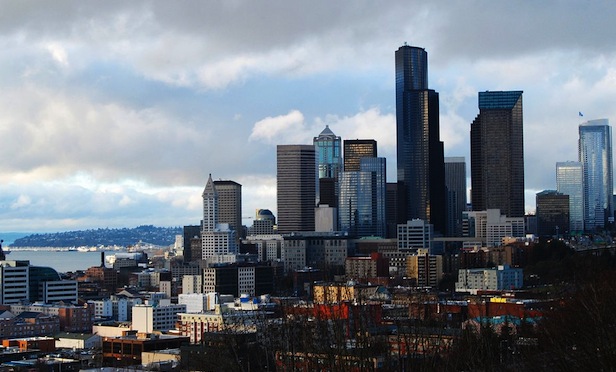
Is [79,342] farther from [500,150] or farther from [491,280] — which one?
[500,150]

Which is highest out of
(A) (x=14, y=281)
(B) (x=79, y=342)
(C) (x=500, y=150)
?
(C) (x=500, y=150)

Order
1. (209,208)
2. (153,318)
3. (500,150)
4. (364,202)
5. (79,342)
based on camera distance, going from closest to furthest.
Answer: (79,342), (153,318), (209,208), (500,150), (364,202)

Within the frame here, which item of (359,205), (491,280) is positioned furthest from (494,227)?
(491,280)

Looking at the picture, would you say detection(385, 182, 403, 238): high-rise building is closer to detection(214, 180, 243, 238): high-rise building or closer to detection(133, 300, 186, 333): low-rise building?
detection(214, 180, 243, 238): high-rise building

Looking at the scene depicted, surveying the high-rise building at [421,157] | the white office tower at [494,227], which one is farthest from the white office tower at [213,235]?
the high-rise building at [421,157]

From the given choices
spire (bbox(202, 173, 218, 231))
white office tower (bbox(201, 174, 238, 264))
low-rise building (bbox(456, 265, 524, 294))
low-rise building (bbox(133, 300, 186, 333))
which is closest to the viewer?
low-rise building (bbox(133, 300, 186, 333))

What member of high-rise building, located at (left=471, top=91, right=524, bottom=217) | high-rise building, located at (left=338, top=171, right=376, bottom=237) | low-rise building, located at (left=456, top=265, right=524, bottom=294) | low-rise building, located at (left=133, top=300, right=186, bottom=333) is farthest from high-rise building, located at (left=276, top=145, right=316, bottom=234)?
low-rise building, located at (left=133, top=300, right=186, bottom=333)

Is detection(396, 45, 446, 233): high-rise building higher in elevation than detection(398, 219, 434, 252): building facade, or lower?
higher
